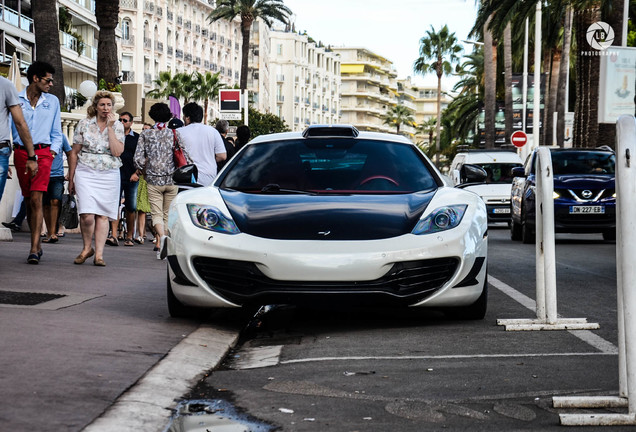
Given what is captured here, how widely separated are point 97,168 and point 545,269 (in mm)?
5968

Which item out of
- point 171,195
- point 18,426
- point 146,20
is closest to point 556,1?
point 171,195

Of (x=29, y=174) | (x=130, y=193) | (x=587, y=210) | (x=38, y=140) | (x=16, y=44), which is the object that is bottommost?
(x=587, y=210)

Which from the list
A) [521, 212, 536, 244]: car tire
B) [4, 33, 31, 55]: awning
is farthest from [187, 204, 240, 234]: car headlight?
[4, 33, 31, 55]: awning

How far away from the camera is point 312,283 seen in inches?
310

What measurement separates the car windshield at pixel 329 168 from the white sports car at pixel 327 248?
17 centimetres

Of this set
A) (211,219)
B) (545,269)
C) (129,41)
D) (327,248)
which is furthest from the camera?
(129,41)

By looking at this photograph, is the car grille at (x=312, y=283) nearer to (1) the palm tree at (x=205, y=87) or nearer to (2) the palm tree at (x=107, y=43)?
(2) the palm tree at (x=107, y=43)

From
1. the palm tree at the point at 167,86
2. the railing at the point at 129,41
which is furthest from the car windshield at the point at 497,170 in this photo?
the railing at the point at 129,41

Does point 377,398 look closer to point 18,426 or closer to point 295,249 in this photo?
point 18,426

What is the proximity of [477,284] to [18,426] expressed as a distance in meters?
4.35

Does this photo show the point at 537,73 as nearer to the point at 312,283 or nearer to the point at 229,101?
the point at 229,101

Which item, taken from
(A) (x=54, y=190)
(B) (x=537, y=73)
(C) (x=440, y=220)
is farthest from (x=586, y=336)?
(B) (x=537, y=73)

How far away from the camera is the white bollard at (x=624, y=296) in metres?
4.89

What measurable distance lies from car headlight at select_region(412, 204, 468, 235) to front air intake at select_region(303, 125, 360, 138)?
1642 millimetres
